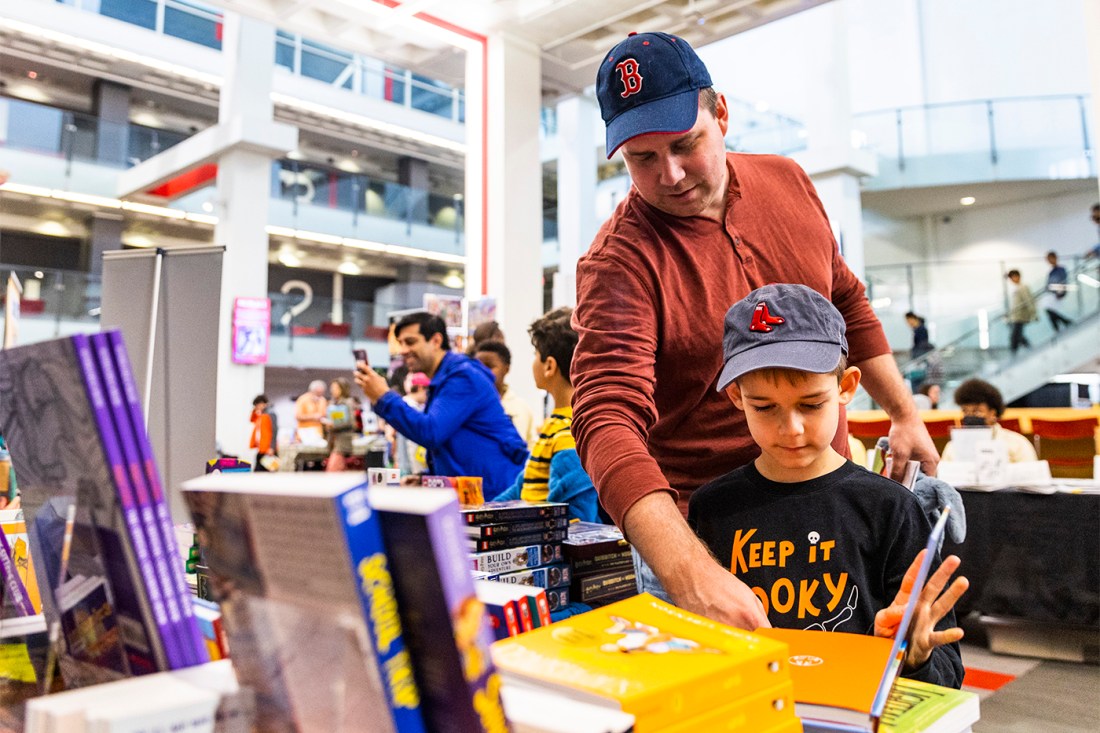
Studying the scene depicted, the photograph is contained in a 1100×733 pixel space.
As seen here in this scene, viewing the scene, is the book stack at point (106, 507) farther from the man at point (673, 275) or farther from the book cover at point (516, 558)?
the book cover at point (516, 558)

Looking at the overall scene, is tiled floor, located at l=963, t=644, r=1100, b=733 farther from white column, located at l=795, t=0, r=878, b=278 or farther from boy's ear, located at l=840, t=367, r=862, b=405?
white column, located at l=795, t=0, r=878, b=278

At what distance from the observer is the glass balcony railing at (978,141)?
14.4m

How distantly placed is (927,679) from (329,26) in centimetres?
644

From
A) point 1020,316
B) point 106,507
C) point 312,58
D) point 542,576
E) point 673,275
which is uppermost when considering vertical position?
point 312,58

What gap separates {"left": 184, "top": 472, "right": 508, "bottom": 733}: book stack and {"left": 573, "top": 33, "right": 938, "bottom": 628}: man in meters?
0.61

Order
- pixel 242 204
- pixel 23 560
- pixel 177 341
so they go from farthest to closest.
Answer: pixel 242 204, pixel 177 341, pixel 23 560

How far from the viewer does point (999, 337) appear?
11.7m

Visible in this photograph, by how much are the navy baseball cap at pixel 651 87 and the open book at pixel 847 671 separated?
80cm

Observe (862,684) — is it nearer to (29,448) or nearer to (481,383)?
(29,448)

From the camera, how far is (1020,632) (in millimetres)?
4012

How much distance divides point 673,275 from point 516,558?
714 millimetres

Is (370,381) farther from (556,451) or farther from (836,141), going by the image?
(836,141)

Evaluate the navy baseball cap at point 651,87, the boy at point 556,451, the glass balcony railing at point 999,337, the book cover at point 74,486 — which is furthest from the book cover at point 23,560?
the glass balcony railing at point 999,337

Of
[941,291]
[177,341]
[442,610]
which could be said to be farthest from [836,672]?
[941,291]
